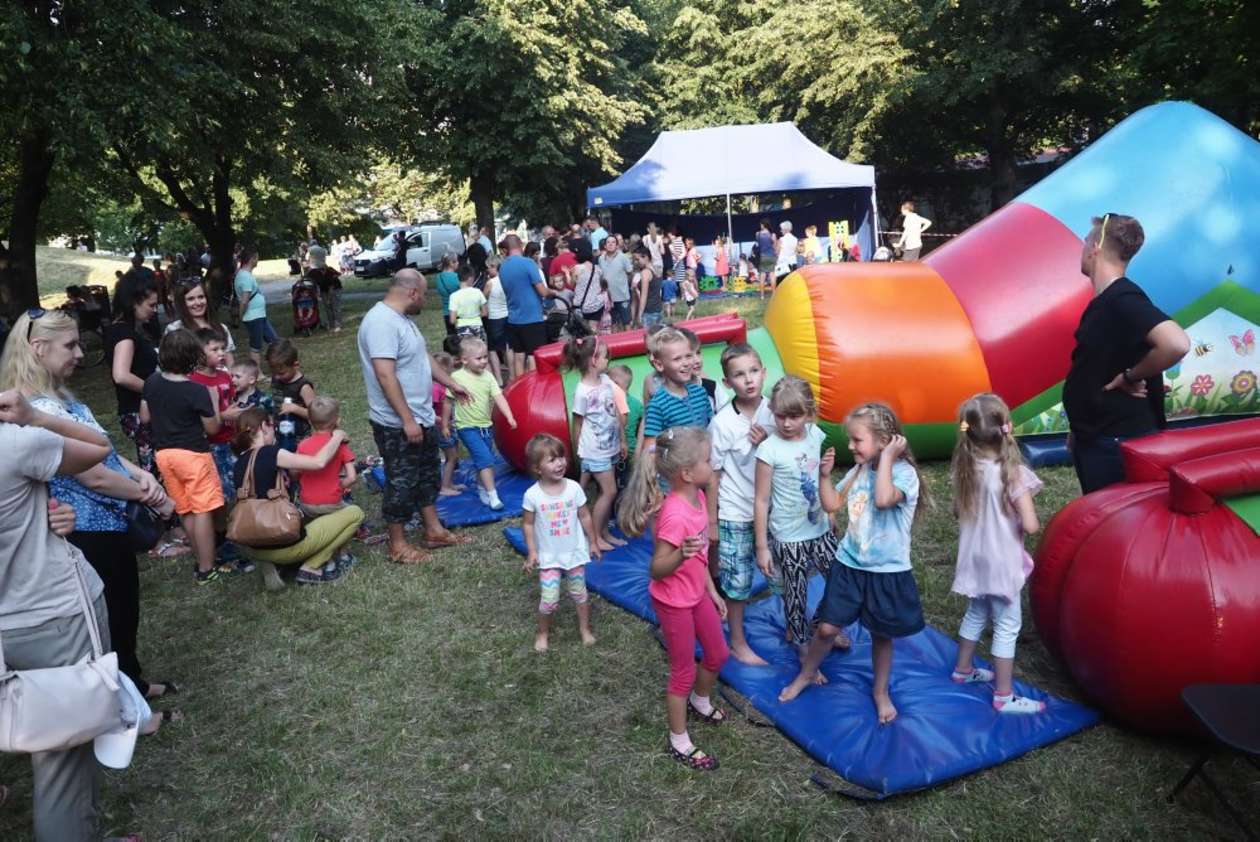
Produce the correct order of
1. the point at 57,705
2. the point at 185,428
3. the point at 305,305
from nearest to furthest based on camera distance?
the point at 57,705 < the point at 185,428 < the point at 305,305

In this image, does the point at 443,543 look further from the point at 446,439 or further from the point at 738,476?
the point at 738,476

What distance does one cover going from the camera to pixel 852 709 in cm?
387

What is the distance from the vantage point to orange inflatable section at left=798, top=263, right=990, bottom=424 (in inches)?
248

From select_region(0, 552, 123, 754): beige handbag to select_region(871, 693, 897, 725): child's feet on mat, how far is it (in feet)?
9.72

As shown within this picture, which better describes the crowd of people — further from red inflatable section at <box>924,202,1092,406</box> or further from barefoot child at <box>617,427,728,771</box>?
red inflatable section at <box>924,202,1092,406</box>

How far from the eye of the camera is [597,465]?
569cm

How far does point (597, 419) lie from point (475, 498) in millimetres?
1931

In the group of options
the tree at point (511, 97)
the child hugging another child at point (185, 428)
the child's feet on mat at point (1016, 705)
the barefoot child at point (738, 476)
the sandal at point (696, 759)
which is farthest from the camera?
the tree at point (511, 97)

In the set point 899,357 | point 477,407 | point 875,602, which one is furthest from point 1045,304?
point 477,407

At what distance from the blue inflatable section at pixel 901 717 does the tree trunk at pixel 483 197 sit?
2340 centimetres

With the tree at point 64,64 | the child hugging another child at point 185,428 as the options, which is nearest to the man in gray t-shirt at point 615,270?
the tree at point 64,64

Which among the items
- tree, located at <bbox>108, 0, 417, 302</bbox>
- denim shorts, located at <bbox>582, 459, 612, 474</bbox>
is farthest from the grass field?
tree, located at <bbox>108, 0, 417, 302</bbox>

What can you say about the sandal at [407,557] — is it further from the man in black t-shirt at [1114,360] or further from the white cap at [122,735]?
the man in black t-shirt at [1114,360]

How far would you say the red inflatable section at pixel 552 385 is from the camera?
6.65 metres
